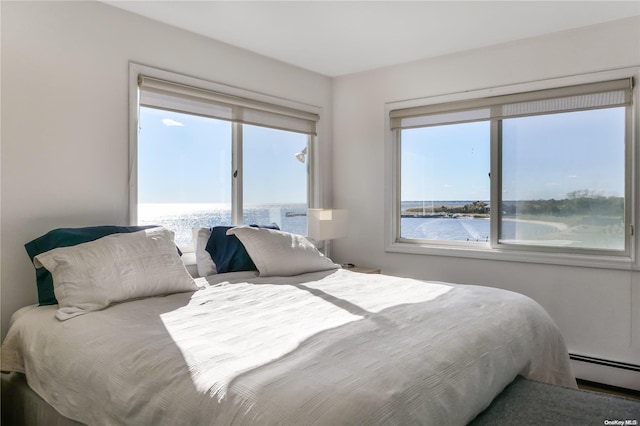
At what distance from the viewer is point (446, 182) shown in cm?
395

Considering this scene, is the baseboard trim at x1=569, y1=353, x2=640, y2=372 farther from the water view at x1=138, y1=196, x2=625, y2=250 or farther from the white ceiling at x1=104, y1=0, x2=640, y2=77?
the white ceiling at x1=104, y1=0, x2=640, y2=77

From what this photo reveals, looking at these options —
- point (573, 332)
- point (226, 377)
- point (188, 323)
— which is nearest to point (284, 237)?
point (188, 323)

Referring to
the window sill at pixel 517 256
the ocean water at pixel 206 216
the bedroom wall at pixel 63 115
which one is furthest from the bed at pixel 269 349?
the window sill at pixel 517 256

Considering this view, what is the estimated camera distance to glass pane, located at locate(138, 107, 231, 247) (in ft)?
10.0

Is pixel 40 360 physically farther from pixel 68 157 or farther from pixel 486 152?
pixel 486 152

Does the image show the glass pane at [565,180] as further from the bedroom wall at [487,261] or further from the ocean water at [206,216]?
the ocean water at [206,216]

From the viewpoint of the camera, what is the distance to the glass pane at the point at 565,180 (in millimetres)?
3148

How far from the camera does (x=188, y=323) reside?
179cm

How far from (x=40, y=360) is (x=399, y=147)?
3.31 meters

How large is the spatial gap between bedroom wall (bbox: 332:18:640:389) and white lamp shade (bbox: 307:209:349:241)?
0.44 m

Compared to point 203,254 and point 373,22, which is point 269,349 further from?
point 373,22

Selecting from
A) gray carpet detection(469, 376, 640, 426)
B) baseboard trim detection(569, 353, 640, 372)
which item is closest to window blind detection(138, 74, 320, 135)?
gray carpet detection(469, 376, 640, 426)

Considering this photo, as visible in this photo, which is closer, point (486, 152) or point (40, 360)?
point (40, 360)

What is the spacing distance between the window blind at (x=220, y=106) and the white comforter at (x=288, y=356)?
1.50 meters
